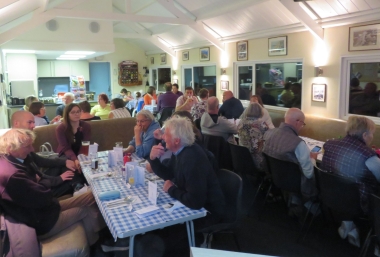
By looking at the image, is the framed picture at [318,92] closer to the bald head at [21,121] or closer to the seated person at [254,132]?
the seated person at [254,132]

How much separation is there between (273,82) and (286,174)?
4126 mm

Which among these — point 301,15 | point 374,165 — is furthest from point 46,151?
point 301,15

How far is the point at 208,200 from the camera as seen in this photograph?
7.31 feet

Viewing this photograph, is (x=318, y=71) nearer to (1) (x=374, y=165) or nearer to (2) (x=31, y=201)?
(1) (x=374, y=165)

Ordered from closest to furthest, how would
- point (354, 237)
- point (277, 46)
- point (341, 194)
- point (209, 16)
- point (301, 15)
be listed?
point (341, 194), point (354, 237), point (301, 15), point (277, 46), point (209, 16)

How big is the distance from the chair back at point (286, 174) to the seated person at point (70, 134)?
2190 millimetres

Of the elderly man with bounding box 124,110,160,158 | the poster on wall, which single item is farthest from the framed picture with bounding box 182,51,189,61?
the elderly man with bounding box 124,110,160,158

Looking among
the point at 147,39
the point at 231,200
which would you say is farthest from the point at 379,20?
the point at 147,39

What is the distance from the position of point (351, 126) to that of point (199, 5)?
5.55 metres

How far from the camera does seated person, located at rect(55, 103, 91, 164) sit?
387 centimetres

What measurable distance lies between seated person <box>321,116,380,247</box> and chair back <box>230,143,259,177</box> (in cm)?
92

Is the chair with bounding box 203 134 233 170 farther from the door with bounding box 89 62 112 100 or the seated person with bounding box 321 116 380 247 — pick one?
the door with bounding box 89 62 112 100

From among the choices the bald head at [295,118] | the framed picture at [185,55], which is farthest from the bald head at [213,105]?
the framed picture at [185,55]

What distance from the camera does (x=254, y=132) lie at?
152 inches
